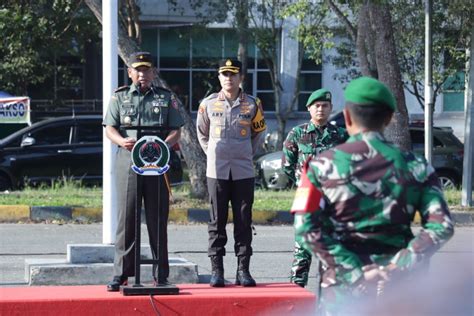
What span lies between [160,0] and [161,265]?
2761 cm

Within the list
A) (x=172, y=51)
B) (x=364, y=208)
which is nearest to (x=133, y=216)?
(x=364, y=208)

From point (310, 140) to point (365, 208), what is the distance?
14.1 ft

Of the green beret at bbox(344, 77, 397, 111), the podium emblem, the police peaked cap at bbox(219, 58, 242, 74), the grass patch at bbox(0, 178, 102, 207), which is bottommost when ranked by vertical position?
the grass patch at bbox(0, 178, 102, 207)

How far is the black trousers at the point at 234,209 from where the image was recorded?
8422 millimetres

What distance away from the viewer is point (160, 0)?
34.7m

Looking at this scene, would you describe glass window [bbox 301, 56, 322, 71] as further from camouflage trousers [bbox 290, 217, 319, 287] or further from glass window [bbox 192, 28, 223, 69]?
camouflage trousers [bbox 290, 217, 319, 287]

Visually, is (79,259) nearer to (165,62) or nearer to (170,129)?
(170,129)

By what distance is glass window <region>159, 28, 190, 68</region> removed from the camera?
3650cm

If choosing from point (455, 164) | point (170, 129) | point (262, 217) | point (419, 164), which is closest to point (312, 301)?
point (170, 129)

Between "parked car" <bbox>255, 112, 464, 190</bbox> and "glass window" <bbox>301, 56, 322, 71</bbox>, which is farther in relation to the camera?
"glass window" <bbox>301, 56, 322, 71</bbox>

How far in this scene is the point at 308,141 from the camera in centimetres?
872

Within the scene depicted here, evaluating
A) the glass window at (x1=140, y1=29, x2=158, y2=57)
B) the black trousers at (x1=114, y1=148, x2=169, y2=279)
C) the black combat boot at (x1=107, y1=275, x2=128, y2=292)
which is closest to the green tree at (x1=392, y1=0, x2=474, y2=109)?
the black trousers at (x1=114, y1=148, x2=169, y2=279)

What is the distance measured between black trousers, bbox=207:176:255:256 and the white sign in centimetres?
1253

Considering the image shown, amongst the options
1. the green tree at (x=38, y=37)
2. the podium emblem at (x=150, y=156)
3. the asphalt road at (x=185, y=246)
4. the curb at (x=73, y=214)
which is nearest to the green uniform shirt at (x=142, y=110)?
the podium emblem at (x=150, y=156)
